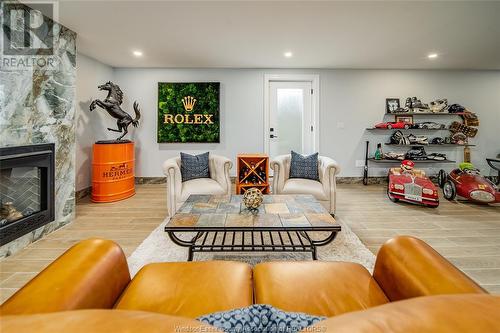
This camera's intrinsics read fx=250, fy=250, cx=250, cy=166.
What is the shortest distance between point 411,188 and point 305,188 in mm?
1765

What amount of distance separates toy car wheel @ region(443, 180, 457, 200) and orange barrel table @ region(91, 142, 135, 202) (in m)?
5.30

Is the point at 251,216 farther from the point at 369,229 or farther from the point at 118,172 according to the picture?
the point at 118,172

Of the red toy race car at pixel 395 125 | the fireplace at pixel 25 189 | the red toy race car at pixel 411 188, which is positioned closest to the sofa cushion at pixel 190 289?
the fireplace at pixel 25 189

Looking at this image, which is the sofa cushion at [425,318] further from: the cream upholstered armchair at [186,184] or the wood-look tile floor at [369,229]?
the cream upholstered armchair at [186,184]

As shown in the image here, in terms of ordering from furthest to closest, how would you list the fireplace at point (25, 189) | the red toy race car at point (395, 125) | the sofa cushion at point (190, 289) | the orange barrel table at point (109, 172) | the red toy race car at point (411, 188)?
the red toy race car at point (395, 125) → the orange barrel table at point (109, 172) → the red toy race car at point (411, 188) → the fireplace at point (25, 189) → the sofa cushion at point (190, 289)

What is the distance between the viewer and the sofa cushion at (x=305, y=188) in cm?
312

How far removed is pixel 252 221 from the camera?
187 cm

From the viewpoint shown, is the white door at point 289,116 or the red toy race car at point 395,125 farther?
the white door at point 289,116

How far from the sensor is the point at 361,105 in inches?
209

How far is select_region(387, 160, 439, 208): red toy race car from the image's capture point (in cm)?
357

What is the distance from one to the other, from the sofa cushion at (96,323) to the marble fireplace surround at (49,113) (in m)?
2.58

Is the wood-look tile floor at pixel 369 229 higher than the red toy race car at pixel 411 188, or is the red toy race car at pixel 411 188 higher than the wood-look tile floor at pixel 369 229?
the red toy race car at pixel 411 188

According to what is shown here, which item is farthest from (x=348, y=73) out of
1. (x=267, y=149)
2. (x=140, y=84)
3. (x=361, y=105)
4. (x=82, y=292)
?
(x=82, y=292)

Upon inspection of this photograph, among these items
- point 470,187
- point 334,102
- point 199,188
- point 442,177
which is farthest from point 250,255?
point 442,177
